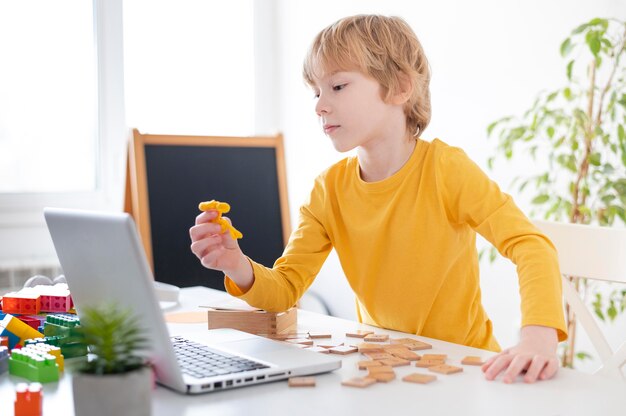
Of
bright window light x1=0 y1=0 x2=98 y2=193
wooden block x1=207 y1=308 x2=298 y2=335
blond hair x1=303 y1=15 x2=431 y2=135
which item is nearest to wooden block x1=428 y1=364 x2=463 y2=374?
A: wooden block x1=207 y1=308 x2=298 y2=335

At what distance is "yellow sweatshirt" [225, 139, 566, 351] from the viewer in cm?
142

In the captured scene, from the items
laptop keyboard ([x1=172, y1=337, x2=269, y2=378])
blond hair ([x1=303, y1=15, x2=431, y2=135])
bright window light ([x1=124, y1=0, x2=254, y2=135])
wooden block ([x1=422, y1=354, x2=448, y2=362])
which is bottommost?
wooden block ([x1=422, y1=354, x2=448, y2=362])

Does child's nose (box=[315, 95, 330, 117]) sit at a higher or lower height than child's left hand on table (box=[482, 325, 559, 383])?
higher

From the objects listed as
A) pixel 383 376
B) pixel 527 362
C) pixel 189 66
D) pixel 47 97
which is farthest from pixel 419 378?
pixel 189 66

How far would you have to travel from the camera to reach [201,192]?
2.28 metres

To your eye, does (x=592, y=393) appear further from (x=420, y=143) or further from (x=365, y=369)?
(x=420, y=143)

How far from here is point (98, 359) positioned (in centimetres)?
66

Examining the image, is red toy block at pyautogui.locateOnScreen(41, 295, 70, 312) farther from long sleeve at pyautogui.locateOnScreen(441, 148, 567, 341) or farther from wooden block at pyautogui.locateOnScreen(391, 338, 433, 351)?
long sleeve at pyautogui.locateOnScreen(441, 148, 567, 341)

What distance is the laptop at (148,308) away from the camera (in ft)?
2.68

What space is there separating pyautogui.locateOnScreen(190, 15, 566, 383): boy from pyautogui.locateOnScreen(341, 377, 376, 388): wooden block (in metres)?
0.44

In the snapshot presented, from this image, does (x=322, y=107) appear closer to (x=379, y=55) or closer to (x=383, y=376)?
(x=379, y=55)

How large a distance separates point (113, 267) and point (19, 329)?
337 mm

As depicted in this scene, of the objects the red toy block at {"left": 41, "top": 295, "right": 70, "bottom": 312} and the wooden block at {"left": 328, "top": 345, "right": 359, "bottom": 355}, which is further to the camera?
the red toy block at {"left": 41, "top": 295, "right": 70, "bottom": 312}

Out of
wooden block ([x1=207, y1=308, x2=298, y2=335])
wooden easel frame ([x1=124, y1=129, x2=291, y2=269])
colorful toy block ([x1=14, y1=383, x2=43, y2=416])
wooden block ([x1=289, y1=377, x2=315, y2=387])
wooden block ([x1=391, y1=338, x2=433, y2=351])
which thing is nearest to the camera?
colorful toy block ([x1=14, y1=383, x2=43, y2=416])
